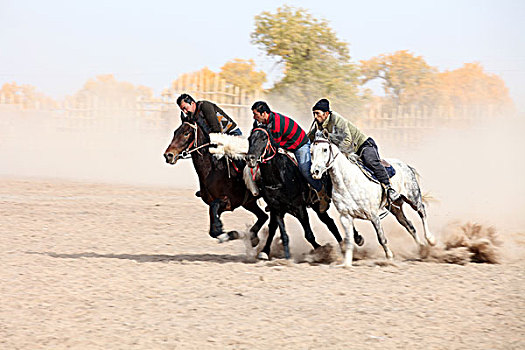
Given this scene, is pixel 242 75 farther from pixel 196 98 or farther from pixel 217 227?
pixel 217 227

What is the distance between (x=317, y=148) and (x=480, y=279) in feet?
7.69

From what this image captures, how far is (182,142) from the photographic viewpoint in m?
8.72

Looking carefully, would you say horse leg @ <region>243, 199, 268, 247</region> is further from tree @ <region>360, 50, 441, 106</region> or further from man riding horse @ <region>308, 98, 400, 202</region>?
tree @ <region>360, 50, 441, 106</region>

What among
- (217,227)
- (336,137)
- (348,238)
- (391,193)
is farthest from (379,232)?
(217,227)

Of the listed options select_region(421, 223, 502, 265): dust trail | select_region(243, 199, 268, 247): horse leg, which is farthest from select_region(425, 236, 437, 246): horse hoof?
select_region(243, 199, 268, 247): horse leg

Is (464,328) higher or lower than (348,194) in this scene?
lower

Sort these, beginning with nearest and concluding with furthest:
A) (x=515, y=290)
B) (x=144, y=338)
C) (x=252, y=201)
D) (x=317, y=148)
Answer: (x=144, y=338)
(x=515, y=290)
(x=317, y=148)
(x=252, y=201)

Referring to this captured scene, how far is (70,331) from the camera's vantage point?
231 inches

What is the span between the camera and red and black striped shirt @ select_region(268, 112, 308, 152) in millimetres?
8312

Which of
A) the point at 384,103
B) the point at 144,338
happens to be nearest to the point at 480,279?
the point at 144,338

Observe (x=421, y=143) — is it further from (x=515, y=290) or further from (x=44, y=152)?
(x=515, y=290)

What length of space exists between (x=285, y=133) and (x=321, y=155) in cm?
67

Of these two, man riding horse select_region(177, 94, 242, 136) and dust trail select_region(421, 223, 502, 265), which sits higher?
man riding horse select_region(177, 94, 242, 136)

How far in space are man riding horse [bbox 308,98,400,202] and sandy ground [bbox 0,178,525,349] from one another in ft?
3.56
